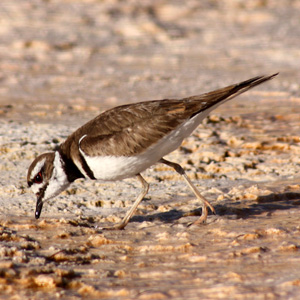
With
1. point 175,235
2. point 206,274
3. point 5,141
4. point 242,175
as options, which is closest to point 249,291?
point 206,274

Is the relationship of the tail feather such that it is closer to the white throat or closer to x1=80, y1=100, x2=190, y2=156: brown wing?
x1=80, y1=100, x2=190, y2=156: brown wing

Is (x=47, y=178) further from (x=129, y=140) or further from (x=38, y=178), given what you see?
(x=129, y=140)

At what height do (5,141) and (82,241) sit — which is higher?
(5,141)

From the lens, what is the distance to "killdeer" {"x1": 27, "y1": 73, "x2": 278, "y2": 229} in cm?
487

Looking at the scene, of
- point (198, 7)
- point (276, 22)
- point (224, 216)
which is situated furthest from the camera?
point (198, 7)

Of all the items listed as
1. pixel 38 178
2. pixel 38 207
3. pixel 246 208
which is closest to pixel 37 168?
pixel 38 178

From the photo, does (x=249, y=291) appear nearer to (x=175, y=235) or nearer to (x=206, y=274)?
(x=206, y=274)

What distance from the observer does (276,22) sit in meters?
15.3

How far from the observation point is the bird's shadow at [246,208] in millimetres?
5230

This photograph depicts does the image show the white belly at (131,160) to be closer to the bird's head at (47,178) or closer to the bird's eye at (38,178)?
the bird's head at (47,178)

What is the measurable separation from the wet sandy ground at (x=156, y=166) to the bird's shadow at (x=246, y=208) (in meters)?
0.02

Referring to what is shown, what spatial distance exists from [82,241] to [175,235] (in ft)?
2.36

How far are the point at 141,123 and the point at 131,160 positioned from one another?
0.34 meters

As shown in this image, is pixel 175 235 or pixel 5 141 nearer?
pixel 175 235
